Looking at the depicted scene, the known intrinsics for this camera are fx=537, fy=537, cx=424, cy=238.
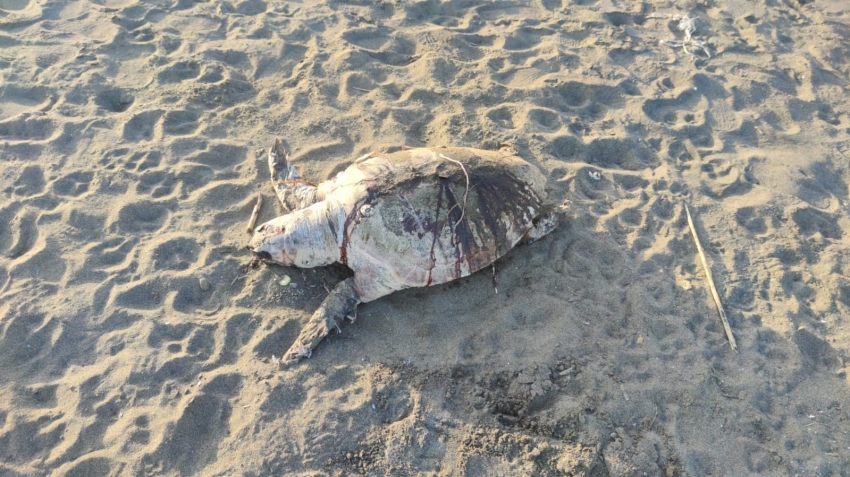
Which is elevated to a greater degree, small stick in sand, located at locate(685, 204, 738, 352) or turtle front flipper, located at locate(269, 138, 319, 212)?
turtle front flipper, located at locate(269, 138, 319, 212)

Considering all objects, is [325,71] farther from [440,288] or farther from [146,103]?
[440,288]

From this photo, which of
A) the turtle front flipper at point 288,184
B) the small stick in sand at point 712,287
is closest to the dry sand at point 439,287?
the small stick in sand at point 712,287

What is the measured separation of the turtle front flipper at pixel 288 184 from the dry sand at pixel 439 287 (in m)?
0.16

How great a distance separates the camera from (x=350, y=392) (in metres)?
3.05

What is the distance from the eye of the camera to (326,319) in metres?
3.25

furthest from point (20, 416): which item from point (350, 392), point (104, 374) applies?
point (350, 392)

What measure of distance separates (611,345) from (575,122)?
210cm

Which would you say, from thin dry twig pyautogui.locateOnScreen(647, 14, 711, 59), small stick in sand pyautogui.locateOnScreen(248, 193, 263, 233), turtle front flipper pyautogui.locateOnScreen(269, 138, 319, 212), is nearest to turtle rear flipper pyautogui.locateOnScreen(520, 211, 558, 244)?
turtle front flipper pyautogui.locateOnScreen(269, 138, 319, 212)

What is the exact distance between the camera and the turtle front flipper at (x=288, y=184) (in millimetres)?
3752

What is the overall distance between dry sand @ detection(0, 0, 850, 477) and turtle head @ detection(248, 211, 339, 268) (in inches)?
5.9

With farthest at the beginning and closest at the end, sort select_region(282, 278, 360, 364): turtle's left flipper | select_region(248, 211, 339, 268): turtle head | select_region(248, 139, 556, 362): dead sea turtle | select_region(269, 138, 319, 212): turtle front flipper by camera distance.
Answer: select_region(269, 138, 319, 212): turtle front flipper, select_region(248, 211, 339, 268): turtle head, select_region(248, 139, 556, 362): dead sea turtle, select_region(282, 278, 360, 364): turtle's left flipper

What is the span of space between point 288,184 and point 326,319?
1129mm

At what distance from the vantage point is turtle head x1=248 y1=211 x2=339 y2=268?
3420mm

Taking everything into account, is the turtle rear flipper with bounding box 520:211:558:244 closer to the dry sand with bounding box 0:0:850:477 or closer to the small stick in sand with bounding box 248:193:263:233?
the dry sand with bounding box 0:0:850:477
